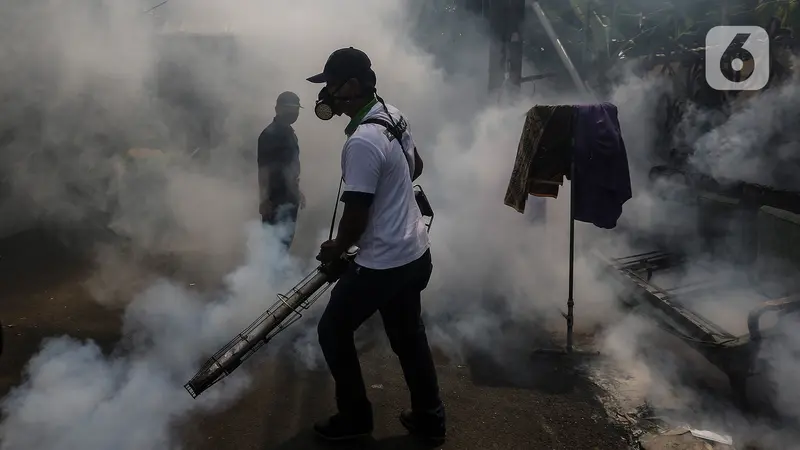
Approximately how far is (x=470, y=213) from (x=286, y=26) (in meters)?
5.06

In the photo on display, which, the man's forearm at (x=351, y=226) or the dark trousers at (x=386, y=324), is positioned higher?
the man's forearm at (x=351, y=226)

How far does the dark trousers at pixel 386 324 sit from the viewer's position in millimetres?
2686

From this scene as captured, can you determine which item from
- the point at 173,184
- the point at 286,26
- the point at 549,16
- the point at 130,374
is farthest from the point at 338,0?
the point at 130,374

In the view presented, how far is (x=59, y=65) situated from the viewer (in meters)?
7.03

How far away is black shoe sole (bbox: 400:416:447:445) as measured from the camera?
2.96 metres

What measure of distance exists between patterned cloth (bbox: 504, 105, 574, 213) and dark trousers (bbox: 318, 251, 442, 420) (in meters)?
1.46

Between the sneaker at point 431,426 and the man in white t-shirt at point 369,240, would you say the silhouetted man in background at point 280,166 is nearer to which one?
the man in white t-shirt at point 369,240

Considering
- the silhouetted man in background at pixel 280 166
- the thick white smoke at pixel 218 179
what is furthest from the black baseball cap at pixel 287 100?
the thick white smoke at pixel 218 179

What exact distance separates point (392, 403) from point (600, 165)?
80.2 inches

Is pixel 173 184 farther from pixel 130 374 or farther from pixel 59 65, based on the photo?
pixel 130 374

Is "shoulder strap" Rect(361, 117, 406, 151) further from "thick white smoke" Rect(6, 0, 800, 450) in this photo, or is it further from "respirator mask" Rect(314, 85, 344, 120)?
"thick white smoke" Rect(6, 0, 800, 450)

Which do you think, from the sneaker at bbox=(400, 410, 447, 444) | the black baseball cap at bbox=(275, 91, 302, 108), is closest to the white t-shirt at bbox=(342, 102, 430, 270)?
the sneaker at bbox=(400, 410, 447, 444)

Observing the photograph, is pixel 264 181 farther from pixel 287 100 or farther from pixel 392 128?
pixel 392 128

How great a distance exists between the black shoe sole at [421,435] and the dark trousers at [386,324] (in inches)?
5.2
